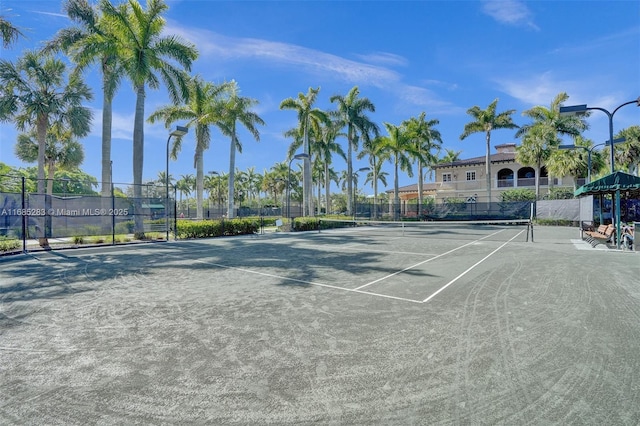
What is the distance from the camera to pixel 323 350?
3801 millimetres

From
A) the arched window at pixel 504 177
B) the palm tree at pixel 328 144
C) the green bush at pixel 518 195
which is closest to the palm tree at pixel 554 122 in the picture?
the green bush at pixel 518 195

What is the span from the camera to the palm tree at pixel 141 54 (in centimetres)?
1812

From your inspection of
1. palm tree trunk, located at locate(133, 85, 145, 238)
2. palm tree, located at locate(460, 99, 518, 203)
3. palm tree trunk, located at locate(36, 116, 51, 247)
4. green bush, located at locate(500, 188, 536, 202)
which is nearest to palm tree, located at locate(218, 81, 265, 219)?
palm tree trunk, located at locate(133, 85, 145, 238)

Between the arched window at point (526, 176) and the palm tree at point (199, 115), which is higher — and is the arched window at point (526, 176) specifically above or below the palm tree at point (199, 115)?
below

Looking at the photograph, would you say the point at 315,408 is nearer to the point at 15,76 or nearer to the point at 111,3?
the point at 111,3

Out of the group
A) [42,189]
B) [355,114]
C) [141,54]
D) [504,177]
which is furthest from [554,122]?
[42,189]

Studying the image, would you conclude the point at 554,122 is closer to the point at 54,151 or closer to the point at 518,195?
the point at 518,195

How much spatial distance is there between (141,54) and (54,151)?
50.7 feet

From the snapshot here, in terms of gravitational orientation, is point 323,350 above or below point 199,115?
below

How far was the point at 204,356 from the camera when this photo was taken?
12.0 ft

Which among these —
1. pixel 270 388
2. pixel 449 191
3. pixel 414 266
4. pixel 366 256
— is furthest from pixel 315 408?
pixel 449 191

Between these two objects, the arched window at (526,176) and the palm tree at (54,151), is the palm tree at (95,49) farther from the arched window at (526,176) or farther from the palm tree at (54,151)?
the arched window at (526,176)

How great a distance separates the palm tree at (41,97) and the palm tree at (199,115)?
466cm

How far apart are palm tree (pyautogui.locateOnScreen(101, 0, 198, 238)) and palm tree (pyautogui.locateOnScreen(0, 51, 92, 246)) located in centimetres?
455
